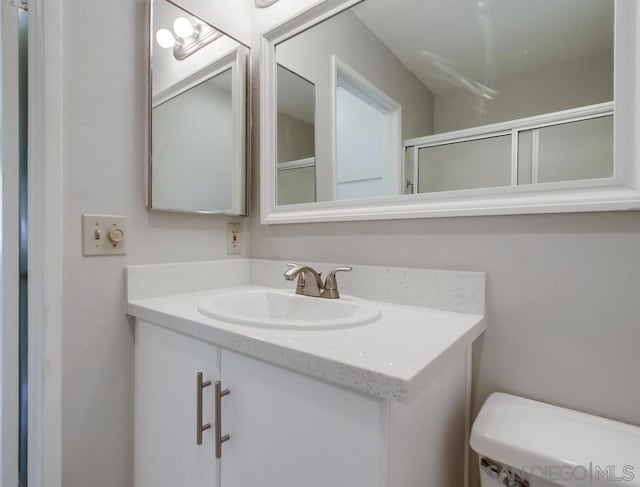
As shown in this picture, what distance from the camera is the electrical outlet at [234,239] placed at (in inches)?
51.4

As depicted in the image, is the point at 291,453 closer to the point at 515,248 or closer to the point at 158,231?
the point at 515,248

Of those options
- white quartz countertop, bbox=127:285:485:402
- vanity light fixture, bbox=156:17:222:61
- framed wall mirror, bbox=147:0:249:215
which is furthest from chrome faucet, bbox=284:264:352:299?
vanity light fixture, bbox=156:17:222:61

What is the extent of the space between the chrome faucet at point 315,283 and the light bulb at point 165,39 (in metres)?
0.83

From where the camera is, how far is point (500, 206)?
824mm

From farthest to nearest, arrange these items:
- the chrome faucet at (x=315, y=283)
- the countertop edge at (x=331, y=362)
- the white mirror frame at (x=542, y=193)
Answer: the chrome faucet at (x=315, y=283) < the white mirror frame at (x=542, y=193) < the countertop edge at (x=331, y=362)

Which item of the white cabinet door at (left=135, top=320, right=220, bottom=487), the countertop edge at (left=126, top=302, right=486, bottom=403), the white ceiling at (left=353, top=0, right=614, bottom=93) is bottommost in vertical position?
the white cabinet door at (left=135, top=320, right=220, bottom=487)

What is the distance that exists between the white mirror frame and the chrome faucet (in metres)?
0.20

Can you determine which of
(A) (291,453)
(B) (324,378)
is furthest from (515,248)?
(A) (291,453)

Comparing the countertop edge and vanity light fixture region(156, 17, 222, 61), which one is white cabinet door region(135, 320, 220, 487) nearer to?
the countertop edge

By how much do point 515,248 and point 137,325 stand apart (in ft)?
3.54

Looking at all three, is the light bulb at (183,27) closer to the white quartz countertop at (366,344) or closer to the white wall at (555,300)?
the white quartz countertop at (366,344)

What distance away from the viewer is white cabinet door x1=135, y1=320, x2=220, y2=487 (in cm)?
77

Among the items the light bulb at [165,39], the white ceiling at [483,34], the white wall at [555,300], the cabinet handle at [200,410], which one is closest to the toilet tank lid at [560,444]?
the white wall at [555,300]

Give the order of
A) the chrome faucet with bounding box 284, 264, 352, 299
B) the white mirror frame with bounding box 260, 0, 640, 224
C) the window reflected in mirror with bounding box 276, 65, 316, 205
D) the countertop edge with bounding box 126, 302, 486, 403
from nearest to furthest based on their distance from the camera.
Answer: the countertop edge with bounding box 126, 302, 486, 403, the white mirror frame with bounding box 260, 0, 640, 224, the chrome faucet with bounding box 284, 264, 352, 299, the window reflected in mirror with bounding box 276, 65, 316, 205
